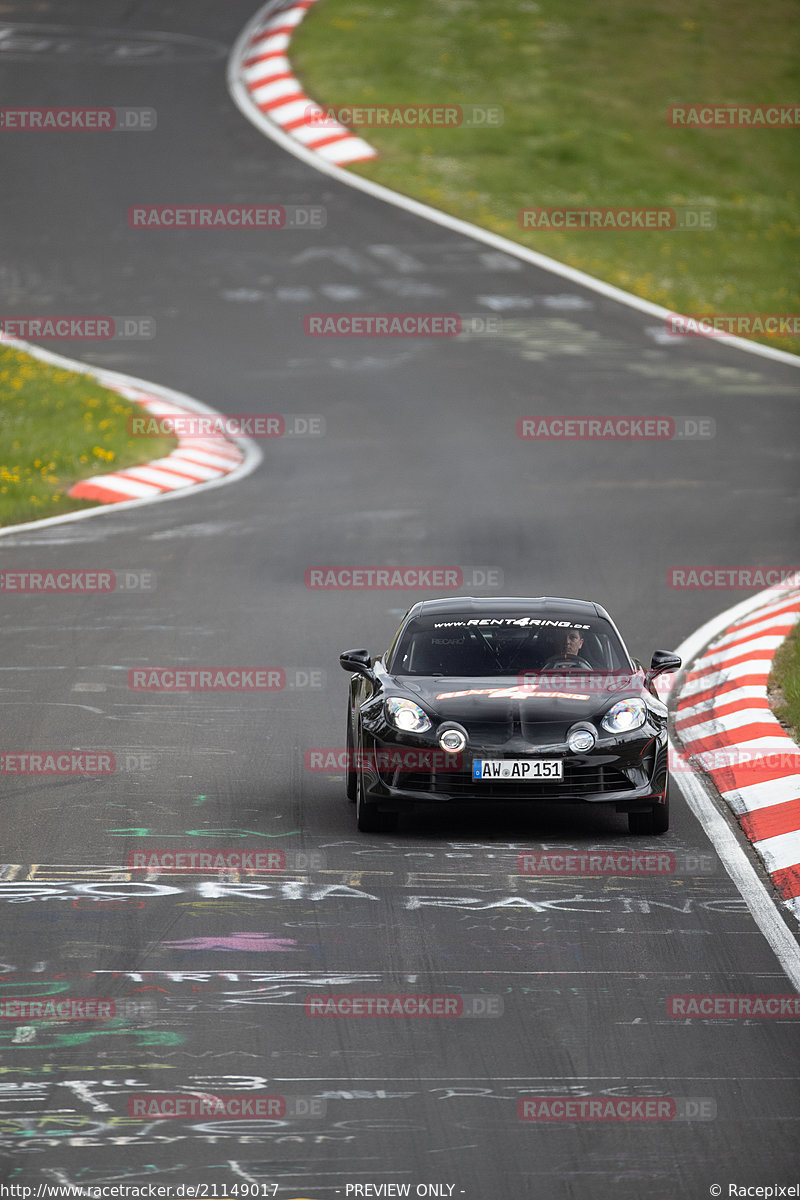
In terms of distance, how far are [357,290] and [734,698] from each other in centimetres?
1716

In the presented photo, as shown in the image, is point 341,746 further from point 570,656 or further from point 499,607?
point 570,656

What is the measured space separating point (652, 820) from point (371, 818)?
1.56m

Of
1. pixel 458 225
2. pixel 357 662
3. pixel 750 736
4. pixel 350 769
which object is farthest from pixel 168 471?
pixel 350 769

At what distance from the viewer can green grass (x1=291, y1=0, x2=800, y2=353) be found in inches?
1299

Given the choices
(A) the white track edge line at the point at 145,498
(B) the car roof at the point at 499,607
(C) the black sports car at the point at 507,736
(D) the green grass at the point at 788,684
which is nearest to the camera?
(C) the black sports car at the point at 507,736

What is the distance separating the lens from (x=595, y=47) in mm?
42094

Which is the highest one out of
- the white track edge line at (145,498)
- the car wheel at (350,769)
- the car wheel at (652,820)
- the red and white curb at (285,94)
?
the car wheel at (652,820)

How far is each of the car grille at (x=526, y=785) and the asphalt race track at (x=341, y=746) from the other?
0.27 meters

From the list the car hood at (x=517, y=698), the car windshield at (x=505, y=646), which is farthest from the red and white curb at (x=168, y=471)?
the car hood at (x=517, y=698)

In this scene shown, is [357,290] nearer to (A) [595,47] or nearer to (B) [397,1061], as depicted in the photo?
(A) [595,47]

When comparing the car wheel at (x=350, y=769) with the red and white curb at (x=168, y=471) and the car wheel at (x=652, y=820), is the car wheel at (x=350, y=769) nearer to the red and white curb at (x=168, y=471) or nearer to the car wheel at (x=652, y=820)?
the car wheel at (x=652, y=820)

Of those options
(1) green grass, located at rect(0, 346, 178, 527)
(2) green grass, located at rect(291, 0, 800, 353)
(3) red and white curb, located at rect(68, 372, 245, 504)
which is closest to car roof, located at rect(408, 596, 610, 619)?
(1) green grass, located at rect(0, 346, 178, 527)

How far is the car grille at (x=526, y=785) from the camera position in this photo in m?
9.84

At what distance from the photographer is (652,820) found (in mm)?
9969
